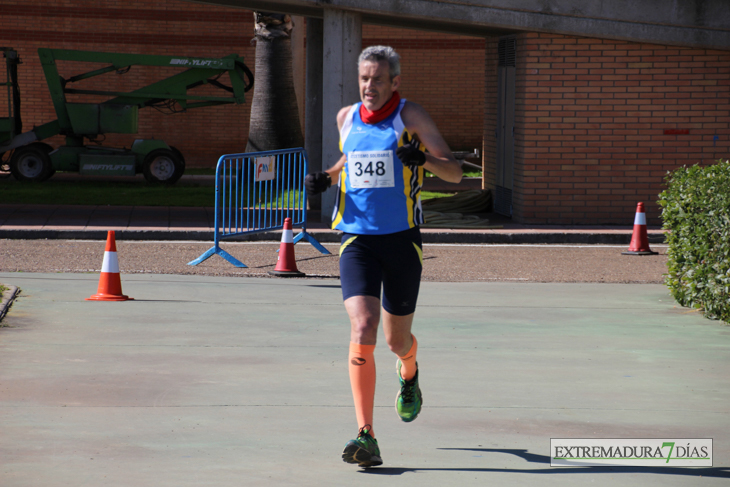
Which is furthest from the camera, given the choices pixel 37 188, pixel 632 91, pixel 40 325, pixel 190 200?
pixel 37 188

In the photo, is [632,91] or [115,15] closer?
[632,91]

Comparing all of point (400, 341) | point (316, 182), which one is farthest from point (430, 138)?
point (400, 341)

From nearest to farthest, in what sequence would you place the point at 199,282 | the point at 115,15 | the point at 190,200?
the point at 199,282, the point at 190,200, the point at 115,15

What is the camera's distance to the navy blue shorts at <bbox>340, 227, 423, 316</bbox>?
447cm

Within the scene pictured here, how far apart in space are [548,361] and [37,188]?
14.0 metres

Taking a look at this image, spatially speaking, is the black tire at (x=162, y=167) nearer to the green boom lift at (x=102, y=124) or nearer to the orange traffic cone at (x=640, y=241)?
the green boom lift at (x=102, y=124)

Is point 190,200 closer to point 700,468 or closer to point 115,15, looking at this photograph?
point 115,15

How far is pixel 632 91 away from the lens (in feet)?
46.8

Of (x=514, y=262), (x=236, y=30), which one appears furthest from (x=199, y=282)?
(x=236, y=30)

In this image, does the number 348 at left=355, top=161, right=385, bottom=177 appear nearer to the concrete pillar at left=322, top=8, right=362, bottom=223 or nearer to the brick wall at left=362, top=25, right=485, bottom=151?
the concrete pillar at left=322, top=8, right=362, bottom=223

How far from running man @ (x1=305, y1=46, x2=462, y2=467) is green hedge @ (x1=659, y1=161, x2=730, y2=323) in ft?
12.2

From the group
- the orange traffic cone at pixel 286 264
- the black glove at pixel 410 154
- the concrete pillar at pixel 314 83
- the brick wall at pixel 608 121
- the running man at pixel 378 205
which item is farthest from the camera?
the concrete pillar at pixel 314 83

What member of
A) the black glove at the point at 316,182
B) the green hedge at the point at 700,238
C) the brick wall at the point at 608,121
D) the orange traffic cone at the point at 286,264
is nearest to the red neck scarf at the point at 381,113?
the black glove at the point at 316,182

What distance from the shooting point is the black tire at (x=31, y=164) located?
63.2 ft
